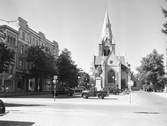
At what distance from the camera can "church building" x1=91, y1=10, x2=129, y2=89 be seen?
3327 inches

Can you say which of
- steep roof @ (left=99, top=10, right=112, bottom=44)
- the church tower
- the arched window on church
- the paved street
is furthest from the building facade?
steep roof @ (left=99, top=10, right=112, bottom=44)

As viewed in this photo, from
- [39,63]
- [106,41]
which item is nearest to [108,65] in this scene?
[106,41]

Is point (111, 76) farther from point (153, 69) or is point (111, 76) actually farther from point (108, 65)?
point (153, 69)

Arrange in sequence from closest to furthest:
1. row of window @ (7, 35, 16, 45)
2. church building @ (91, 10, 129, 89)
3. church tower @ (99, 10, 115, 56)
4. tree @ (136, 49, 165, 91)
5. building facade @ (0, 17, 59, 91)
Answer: row of window @ (7, 35, 16, 45), building facade @ (0, 17, 59, 91), tree @ (136, 49, 165, 91), church building @ (91, 10, 129, 89), church tower @ (99, 10, 115, 56)

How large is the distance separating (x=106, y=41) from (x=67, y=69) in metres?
44.3

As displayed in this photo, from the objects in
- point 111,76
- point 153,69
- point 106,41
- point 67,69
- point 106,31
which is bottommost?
point 111,76

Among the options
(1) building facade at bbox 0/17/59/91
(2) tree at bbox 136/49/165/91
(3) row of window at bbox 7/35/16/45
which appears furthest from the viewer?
(2) tree at bbox 136/49/165/91

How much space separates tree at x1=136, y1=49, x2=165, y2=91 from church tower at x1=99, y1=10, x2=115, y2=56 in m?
25.8

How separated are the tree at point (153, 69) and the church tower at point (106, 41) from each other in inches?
1017

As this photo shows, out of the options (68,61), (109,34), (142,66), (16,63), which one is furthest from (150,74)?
(16,63)

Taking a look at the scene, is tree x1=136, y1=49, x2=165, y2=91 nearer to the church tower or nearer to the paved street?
the church tower

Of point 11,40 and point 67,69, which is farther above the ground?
point 11,40

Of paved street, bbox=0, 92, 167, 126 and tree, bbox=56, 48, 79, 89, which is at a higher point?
tree, bbox=56, 48, 79, 89

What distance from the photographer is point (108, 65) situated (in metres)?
86.9
